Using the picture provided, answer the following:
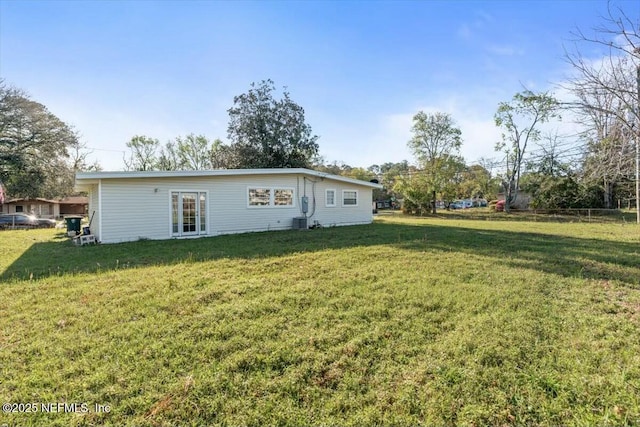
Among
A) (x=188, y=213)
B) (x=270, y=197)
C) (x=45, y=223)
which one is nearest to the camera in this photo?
(x=188, y=213)

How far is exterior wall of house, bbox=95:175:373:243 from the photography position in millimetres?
9914

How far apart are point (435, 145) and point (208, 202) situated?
24.9m

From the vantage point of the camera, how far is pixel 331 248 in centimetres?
820

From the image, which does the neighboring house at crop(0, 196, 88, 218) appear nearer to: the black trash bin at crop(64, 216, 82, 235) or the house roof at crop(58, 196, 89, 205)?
the house roof at crop(58, 196, 89, 205)

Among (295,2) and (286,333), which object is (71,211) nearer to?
(295,2)

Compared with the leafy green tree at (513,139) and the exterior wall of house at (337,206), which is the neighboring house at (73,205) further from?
the leafy green tree at (513,139)

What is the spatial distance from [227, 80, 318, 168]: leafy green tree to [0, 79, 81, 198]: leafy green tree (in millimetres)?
12151

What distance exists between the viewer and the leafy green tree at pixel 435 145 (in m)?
29.6

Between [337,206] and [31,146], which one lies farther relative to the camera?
[31,146]

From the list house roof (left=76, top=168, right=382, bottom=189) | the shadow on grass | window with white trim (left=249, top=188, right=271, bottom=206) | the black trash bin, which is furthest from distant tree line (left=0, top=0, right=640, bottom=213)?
the black trash bin

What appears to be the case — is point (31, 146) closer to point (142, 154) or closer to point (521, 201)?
point (142, 154)

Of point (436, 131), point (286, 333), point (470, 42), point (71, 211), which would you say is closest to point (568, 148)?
point (470, 42)

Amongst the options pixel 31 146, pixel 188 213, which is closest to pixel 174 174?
pixel 188 213

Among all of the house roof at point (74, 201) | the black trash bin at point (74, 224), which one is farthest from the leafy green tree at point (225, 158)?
the house roof at point (74, 201)
